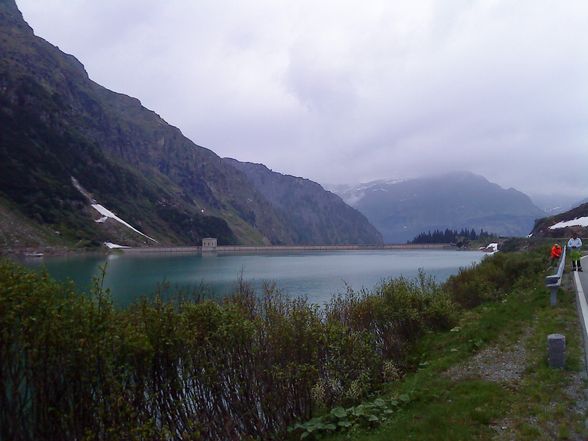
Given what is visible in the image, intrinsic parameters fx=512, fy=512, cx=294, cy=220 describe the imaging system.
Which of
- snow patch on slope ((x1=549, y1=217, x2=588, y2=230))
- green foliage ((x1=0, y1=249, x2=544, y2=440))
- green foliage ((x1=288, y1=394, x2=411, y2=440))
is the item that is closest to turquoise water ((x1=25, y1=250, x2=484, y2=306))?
green foliage ((x1=0, y1=249, x2=544, y2=440))

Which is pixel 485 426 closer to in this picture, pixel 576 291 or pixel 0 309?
pixel 0 309

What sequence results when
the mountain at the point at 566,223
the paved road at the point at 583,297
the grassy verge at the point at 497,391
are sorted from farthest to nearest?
the mountain at the point at 566,223
the paved road at the point at 583,297
the grassy verge at the point at 497,391

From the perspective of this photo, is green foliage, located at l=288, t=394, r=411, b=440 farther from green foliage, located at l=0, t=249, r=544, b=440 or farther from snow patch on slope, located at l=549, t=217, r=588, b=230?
snow patch on slope, located at l=549, t=217, r=588, b=230

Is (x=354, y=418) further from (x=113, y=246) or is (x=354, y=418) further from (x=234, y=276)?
(x=113, y=246)

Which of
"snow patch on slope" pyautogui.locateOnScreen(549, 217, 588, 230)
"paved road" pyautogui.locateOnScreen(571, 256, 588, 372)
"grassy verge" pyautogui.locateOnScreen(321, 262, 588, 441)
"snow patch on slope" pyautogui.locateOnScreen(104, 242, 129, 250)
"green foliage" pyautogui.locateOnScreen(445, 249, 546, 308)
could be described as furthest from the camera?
"snow patch on slope" pyautogui.locateOnScreen(104, 242, 129, 250)

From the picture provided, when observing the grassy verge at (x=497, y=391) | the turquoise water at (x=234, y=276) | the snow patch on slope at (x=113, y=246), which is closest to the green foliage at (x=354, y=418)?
the grassy verge at (x=497, y=391)

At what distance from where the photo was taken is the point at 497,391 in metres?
10.9

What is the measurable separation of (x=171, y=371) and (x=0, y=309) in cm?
392

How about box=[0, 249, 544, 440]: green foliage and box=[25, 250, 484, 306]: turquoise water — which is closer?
box=[0, 249, 544, 440]: green foliage

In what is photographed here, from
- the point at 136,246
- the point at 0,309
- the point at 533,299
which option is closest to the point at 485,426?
the point at 0,309

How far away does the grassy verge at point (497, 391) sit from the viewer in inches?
356

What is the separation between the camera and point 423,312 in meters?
20.6

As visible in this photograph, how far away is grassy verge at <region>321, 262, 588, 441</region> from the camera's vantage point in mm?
9039

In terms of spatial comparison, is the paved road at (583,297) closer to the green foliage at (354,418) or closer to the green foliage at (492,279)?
the green foliage at (492,279)
